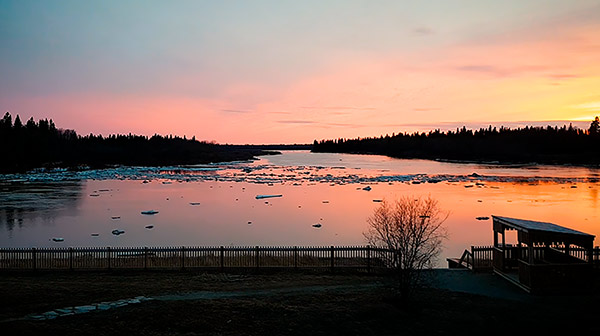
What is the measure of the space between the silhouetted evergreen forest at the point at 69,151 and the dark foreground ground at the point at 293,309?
3850 inches

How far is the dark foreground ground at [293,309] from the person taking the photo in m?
11.8

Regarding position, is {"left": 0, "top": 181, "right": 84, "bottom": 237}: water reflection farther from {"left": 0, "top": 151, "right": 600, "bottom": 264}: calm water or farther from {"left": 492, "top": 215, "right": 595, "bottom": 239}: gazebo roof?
{"left": 492, "top": 215, "right": 595, "bottom": 239}: gazebo roof

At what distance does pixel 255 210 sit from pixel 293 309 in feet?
102

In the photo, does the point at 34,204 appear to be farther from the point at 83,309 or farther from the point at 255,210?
the point at 83,309

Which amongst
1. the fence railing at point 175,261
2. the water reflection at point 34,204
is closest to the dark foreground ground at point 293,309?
the fence railing at point 175,261

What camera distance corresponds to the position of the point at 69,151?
454ft

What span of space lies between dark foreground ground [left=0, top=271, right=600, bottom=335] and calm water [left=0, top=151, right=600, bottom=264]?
1172cm

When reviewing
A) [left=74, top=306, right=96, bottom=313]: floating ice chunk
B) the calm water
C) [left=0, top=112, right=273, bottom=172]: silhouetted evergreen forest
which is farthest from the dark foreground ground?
[left=0, top=112, right=273, bottom=172]: silhouetted evergreen forest

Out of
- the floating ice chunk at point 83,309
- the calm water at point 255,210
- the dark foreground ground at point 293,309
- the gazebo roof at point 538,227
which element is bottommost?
the calm water at point 255,210

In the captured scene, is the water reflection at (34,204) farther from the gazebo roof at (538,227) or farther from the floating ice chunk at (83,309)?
the gazebo roof at (538,227)

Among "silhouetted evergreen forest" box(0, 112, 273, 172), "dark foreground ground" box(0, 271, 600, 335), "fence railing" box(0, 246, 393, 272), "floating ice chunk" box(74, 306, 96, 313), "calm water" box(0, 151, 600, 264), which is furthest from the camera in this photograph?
"silhouetted evergreen forest" box(0, 112, 273, 172)

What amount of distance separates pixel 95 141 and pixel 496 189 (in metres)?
164

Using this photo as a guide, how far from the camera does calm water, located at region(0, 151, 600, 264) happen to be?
3164 cm

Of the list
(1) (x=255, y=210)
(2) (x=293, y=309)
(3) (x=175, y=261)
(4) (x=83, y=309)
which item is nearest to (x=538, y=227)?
(2) (x=293, y=309)
